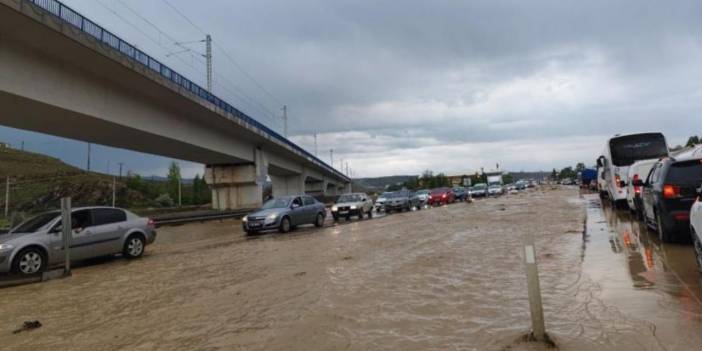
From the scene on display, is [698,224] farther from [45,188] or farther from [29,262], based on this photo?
[45,188]

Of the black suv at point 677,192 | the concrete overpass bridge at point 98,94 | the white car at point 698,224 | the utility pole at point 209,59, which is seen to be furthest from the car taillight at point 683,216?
the utility pole at point 209,59

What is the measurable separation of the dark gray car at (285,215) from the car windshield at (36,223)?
28.7ft

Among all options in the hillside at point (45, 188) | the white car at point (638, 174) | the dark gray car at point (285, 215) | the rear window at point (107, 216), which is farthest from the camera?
the hillside at point (45, 188)

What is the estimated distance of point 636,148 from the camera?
2192 centimetres

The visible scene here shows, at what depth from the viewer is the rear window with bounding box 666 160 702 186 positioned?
1002cm

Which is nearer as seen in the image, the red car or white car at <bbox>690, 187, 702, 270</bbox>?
white car at <bbox>690, 187, 702, 270</bbox>

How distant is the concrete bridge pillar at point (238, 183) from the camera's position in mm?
47500

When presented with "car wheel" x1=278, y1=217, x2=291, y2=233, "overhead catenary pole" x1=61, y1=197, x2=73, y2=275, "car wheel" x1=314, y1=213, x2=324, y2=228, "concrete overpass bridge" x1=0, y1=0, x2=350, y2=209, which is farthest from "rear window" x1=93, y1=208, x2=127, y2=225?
"car wheel" x1=314, y1=213, x2=324, y2=228

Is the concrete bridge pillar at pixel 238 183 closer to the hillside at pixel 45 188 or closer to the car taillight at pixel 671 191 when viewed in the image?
the hillside at pixel 45 188

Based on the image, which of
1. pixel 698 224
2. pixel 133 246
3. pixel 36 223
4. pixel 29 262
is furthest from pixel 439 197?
pixel 698 224

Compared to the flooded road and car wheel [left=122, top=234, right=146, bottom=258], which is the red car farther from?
car wheel [left=122, top=234, right=146, bottom=258]

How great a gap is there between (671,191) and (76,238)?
1353 centimetres

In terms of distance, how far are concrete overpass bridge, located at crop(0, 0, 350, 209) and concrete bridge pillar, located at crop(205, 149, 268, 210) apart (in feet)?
15.8

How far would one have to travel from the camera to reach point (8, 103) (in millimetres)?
18844
